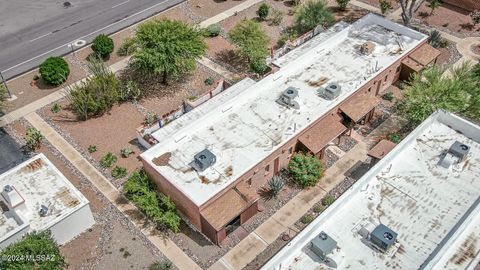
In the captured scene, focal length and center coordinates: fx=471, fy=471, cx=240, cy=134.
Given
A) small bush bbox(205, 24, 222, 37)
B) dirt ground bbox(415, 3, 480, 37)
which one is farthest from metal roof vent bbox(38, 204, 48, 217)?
dirt ground bbox(415, 3, 480, 37)

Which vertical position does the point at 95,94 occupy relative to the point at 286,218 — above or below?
above

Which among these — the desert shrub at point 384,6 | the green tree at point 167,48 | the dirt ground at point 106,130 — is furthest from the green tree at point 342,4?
the dirt ground at point 106,130

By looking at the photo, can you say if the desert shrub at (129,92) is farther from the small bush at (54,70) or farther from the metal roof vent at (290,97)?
the metal roof vent at (290,97)

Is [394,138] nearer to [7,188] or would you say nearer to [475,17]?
[475,17]

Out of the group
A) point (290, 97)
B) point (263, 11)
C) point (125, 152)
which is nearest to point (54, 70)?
point (125, 152)

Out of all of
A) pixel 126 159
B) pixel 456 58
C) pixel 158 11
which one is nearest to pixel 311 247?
pixel 126 159
